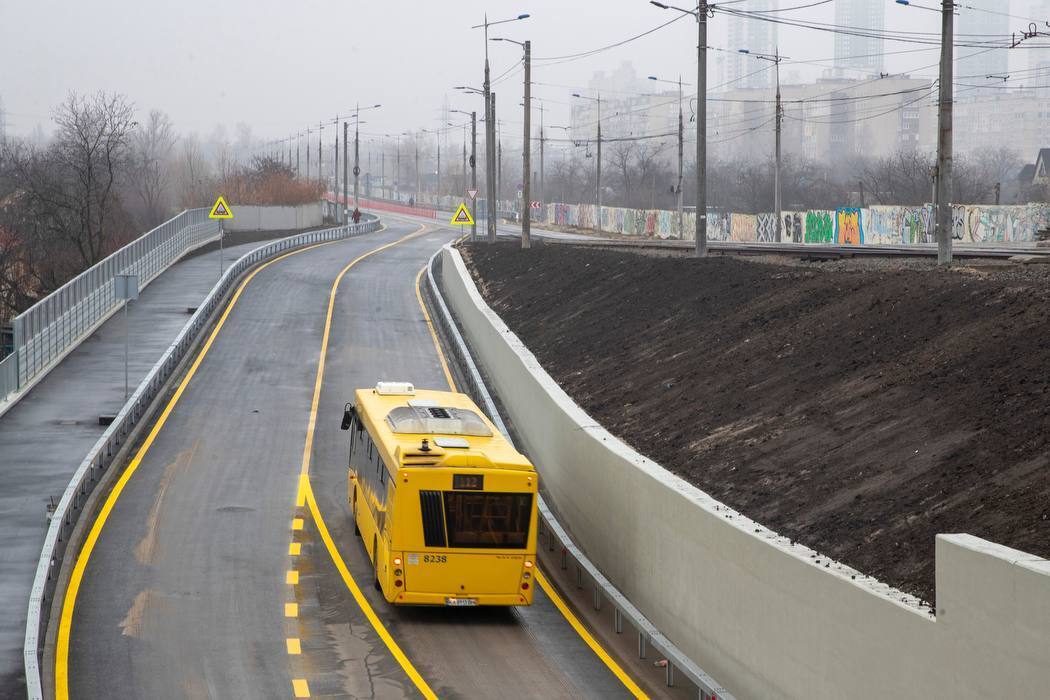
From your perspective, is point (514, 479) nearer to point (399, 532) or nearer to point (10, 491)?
point (399, 532)

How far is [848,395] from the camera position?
61.3ft

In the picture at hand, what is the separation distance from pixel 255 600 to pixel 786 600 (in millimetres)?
8921

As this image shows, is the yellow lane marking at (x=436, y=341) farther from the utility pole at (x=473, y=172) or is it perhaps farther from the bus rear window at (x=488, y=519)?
the bus rear window at (x=488, y=519)

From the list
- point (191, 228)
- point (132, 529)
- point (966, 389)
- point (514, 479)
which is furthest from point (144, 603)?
point (191, 228)

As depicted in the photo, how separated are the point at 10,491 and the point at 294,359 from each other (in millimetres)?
15739

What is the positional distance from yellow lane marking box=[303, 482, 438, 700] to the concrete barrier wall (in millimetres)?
3379

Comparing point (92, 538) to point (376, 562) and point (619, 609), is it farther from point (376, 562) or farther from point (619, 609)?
point (619, 609)

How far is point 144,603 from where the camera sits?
1873cm

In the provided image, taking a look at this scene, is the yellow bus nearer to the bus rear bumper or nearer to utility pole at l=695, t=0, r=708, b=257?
the bus rear bumper

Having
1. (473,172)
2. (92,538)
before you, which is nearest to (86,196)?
(473,172)

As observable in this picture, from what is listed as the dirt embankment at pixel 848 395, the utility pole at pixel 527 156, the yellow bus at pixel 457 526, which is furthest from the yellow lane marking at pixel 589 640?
the utility pole at pixel 527 156

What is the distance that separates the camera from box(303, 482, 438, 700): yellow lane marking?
15961mm

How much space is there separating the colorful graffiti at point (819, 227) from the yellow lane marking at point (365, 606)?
5291 centimetres

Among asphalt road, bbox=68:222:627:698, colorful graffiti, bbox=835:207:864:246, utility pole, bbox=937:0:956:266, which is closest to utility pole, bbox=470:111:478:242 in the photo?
colorful graffiti, bbox=835:207:864:246
